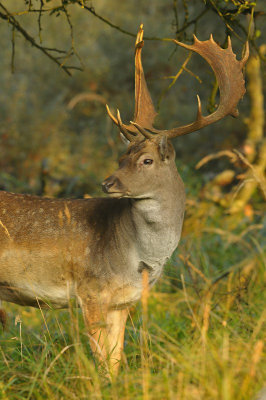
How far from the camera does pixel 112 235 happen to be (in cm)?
420

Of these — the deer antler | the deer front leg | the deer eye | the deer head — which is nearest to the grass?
the deer front leg

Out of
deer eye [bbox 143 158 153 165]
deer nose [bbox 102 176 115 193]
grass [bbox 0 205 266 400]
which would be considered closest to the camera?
grass [bbox 0 205 266 400]

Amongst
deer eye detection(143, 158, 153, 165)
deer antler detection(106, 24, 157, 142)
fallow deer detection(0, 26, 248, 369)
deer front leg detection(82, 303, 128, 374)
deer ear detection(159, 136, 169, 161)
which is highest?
deer antler detection(106, 24, 157, 142)

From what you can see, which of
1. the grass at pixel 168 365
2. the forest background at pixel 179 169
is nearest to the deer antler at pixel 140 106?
the forest background at pixel 179 169

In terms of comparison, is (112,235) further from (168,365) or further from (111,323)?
(168,365)

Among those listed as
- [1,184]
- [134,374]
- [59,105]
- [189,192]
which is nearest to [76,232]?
[134,374]

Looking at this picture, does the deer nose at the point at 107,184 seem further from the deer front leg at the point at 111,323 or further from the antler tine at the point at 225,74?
the deer front leg at the point at 111,323

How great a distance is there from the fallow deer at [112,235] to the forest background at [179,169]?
0.97 feet

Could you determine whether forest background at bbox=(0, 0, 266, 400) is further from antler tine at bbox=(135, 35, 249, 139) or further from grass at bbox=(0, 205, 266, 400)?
antler tine at bbox=(135, 35, 249, 139)

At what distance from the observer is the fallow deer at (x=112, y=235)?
156 inches

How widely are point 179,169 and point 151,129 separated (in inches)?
42.9

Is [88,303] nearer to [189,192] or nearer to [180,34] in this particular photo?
[180,34]

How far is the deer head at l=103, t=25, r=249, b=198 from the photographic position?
3.74 m

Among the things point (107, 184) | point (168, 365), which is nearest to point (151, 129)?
point (107, 184)
